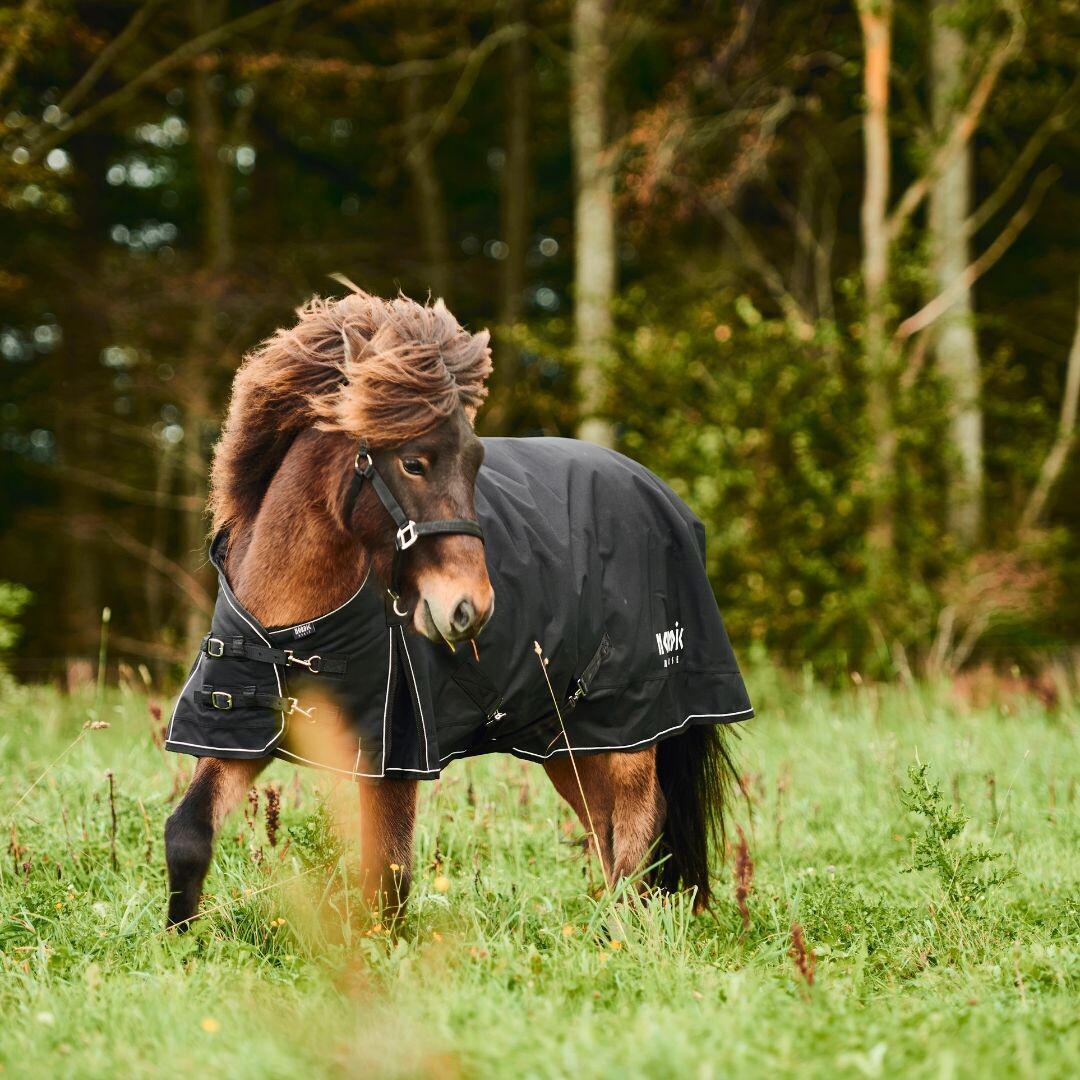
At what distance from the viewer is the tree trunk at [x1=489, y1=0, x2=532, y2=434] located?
16.5 m

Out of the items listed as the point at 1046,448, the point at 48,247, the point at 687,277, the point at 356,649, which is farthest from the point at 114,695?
the point at 48,247

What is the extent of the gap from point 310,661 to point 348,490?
484 mm

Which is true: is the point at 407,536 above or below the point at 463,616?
above

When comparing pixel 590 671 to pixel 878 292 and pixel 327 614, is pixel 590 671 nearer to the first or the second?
pixel 327 614

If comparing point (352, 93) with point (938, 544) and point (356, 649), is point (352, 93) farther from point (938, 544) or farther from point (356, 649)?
point (356, 649)

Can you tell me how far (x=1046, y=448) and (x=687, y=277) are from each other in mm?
5792

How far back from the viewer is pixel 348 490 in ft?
11.1

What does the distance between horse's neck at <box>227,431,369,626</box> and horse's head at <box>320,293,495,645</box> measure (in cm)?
10

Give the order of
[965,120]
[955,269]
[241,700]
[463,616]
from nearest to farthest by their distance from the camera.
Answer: [463,616] → [241,700] → [965,120] → [955,269]

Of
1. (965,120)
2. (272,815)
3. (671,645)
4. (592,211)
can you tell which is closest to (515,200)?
(592,211)

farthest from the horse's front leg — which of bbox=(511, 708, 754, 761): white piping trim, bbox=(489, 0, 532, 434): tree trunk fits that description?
bbox=(489, 0, 532, 434): tree trunk

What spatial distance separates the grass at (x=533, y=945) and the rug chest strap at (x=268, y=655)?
588mm

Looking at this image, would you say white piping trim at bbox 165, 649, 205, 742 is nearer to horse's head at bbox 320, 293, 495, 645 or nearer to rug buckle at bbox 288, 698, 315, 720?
rug buckle at bbox 288, 698, 315, 720

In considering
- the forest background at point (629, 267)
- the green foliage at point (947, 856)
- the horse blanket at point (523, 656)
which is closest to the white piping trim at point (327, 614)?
the horse blanket at point (523, 656)
